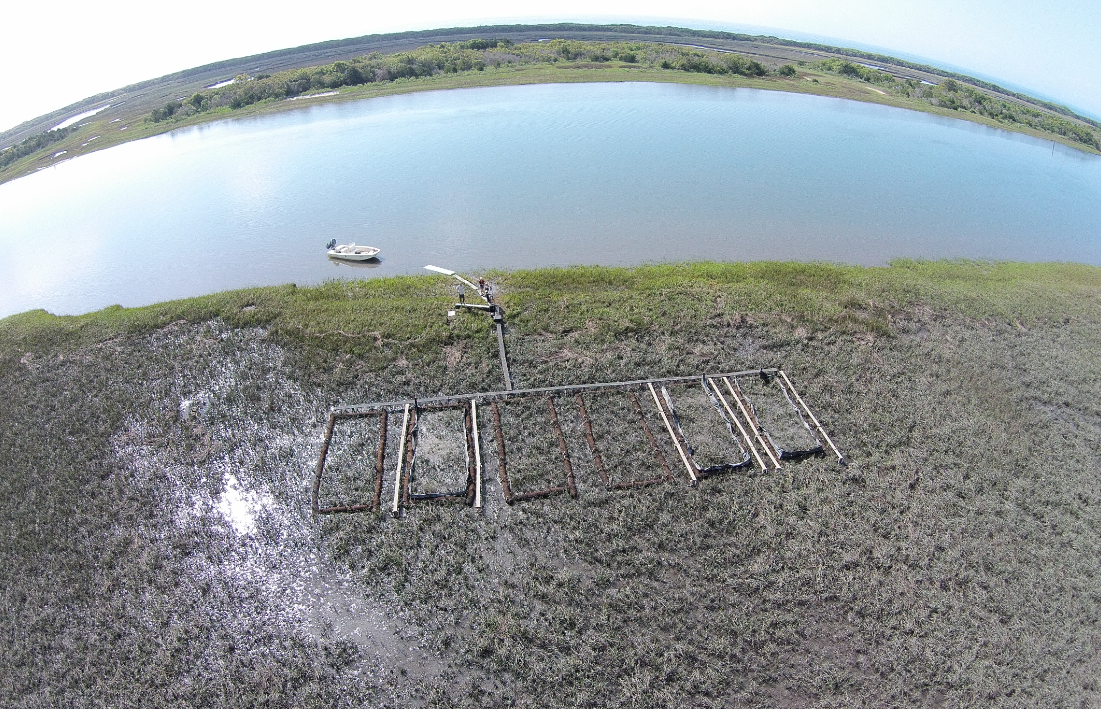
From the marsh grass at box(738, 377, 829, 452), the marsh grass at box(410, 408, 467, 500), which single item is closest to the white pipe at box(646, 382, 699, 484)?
the marsh grass at box(738, 377, 829, 452)

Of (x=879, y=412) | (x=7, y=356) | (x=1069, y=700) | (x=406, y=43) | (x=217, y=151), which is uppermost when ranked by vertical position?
(x=406, y=43)

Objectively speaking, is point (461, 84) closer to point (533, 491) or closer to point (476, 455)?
point (476, 455)

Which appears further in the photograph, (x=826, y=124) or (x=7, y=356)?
(x=826, y=124)

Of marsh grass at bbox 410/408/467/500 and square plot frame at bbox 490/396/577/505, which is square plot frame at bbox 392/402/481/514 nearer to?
marsh grass at bbox 410/408/467/500

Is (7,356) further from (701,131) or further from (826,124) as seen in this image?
(826,124)

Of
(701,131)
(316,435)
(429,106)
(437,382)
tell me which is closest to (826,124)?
(701,131)

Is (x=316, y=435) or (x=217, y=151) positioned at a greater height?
(x=217, y=151)
